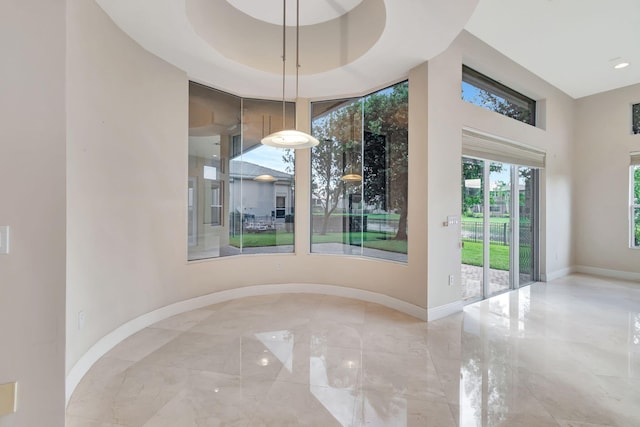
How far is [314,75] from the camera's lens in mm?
3828

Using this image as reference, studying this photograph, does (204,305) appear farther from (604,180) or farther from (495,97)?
(604,180)

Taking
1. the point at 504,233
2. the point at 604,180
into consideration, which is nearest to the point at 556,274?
the point at 504,233

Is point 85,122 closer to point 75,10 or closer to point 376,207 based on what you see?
point 75,10

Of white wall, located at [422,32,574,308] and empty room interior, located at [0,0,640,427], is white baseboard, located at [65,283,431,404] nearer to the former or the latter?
empty room interior, located at [0,0,640,427]

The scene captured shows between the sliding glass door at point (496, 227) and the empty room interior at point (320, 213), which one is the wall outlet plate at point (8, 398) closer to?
the empty room interior at point (320, 213)

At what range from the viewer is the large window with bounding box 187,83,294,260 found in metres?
4.08

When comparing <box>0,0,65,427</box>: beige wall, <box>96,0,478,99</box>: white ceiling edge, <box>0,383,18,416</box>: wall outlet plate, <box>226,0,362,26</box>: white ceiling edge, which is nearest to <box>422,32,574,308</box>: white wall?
<box>96,0,478,99</box>: white ceiling edge

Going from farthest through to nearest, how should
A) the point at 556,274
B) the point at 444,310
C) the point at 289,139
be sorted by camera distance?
the point at 556,274 → the point at 444,310 → the point at 289,139

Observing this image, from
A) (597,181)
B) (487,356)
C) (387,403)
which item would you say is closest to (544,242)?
(597,181)

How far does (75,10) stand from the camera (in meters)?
2.32

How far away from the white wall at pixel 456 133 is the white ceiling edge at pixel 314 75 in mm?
532

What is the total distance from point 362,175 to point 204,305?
3008mm

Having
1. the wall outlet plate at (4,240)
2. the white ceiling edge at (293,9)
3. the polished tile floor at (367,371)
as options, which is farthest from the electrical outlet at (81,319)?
the white ceiling edge at (293,9)

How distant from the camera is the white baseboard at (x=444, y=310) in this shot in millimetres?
3625
